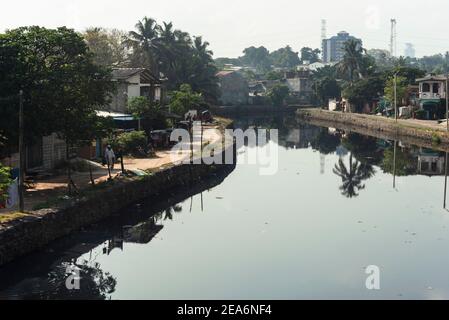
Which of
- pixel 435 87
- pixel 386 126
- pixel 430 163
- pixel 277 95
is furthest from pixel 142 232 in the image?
pixel 277 95

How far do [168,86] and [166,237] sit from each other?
60502 millimetres

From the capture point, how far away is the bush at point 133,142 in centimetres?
4288

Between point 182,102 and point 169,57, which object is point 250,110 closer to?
point 169,57

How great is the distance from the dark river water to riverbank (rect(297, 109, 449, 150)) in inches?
761

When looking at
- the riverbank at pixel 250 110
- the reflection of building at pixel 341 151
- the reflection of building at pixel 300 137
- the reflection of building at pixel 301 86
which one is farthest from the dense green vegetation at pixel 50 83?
the reflection of building at pixel 301 86

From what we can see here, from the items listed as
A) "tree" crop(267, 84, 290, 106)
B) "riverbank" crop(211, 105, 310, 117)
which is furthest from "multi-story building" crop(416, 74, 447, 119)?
"tree" crop(267, 84, 290, 106)

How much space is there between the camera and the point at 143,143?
145 feet

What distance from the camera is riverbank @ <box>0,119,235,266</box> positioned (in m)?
22.5

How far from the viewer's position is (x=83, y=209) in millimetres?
27719

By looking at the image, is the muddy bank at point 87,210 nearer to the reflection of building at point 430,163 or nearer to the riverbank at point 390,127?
the reflection of building at point 430,163

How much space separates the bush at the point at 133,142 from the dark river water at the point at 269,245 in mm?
5950

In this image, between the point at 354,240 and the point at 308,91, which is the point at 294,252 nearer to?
the point at 354,240

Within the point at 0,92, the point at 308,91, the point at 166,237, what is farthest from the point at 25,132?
the point at 308,91

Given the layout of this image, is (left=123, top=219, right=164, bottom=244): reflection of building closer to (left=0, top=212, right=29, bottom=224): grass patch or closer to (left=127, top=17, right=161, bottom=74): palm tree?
(left=0, top=212, right=29, bottom=224): grass patch
